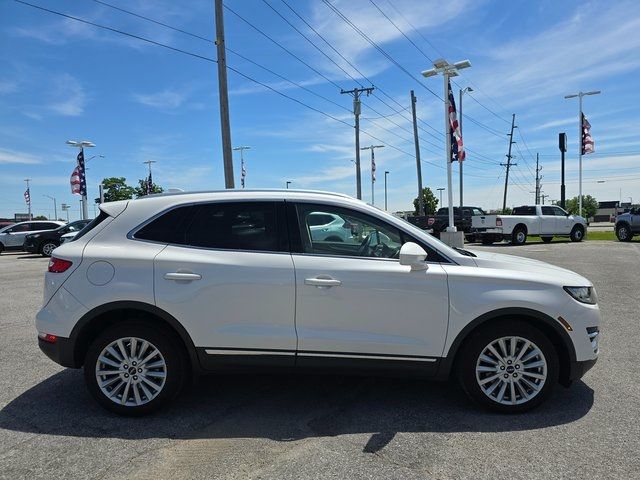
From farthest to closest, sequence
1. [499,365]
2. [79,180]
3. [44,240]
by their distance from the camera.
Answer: [79,180] < [44,240] < [499,365]

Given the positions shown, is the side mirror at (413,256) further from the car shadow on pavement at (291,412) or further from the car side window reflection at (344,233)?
the car shadow on pavement at (291,412)

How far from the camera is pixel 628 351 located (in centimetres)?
566

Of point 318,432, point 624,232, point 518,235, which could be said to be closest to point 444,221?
point 518,235

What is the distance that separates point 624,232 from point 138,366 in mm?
28017

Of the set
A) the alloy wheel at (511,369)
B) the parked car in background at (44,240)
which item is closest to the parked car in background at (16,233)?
the parked car in background at (44,240)

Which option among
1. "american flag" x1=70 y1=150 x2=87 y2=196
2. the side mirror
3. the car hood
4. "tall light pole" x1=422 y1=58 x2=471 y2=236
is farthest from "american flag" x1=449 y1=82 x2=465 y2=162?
"american flag" x1=70 y1=150 x2=87 y2=196

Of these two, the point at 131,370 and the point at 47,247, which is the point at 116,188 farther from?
the point at 131,370

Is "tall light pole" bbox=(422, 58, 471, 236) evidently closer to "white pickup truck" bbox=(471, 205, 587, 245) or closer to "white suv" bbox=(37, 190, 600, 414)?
"white pickup truck" bbox=(471, 205, 587, 245)

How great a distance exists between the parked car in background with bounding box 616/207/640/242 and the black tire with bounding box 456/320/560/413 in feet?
84.7

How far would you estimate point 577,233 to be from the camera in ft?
88.3

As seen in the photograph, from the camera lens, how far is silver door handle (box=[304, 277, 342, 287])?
152 inches

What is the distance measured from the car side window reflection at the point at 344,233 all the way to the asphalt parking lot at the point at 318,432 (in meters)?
1.30

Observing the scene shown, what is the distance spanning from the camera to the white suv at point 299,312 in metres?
3.88

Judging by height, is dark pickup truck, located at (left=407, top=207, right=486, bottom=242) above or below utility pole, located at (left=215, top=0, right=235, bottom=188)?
below
